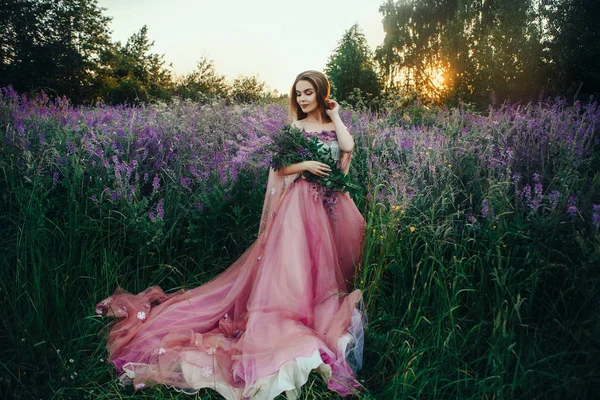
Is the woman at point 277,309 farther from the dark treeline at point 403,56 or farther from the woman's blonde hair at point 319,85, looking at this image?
the dark treeline at point 403,56

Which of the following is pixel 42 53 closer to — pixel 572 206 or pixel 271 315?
pixel 271 315

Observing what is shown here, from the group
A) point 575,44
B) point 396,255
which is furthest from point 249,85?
point 396,255

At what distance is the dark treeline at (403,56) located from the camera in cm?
1201

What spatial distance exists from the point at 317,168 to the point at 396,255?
792 millimetres

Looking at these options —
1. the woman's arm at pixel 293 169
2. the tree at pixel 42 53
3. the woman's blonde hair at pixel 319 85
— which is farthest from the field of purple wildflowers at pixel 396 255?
the tree at pixel 42 53

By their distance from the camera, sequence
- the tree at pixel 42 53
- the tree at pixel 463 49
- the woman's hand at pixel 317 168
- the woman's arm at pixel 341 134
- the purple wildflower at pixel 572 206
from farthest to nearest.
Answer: the tree at pixel 463 49 → the tree at pixel 42 53 → the woman's arm at pixel 341 134 → the woman's hand at pixel 317 168 → the purple wildflower at pixel 572 206

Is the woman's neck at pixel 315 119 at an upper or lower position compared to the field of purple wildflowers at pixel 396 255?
upper

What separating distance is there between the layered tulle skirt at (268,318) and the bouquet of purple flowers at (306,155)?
0.27 ft

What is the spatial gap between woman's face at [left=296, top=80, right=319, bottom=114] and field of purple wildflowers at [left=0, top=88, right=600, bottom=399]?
2.15ft

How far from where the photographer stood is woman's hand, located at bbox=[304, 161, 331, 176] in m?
2.65

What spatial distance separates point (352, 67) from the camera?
20.6m

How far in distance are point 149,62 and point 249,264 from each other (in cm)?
1463

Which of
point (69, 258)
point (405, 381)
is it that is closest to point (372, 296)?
point (405, 381)

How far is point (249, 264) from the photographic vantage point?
274 centimetres
